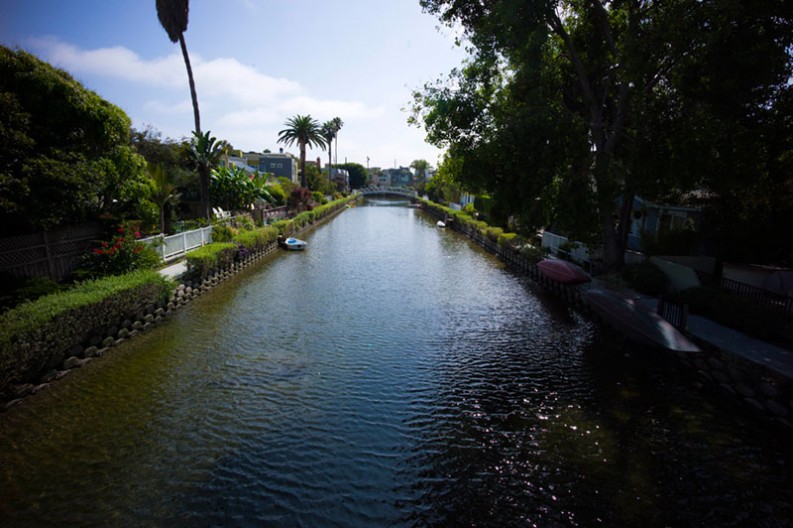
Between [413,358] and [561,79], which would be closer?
[413,358]

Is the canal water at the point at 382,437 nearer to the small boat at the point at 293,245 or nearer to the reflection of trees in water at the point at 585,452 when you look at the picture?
the reflection of trees in water at the point at 585,452

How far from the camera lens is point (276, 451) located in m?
8.55

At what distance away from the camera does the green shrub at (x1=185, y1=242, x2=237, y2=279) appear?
2020cm

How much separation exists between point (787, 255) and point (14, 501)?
26395 millimetres

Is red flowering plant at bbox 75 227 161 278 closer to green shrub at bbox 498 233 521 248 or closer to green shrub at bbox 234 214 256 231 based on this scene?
green shrub at bbox 234 214 256 231

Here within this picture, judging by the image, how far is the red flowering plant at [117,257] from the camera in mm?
16453

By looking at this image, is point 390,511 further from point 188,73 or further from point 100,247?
point 188,73

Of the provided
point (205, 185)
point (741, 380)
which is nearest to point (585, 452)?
point (741, 380)

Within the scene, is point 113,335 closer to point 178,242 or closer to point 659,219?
point 178,242

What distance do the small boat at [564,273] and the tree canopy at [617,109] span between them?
153cm

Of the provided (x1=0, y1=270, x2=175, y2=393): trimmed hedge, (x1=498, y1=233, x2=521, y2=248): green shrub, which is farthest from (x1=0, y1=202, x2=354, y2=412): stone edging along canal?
(x1=498, y1=233, x2=521, y2=248): green shrub

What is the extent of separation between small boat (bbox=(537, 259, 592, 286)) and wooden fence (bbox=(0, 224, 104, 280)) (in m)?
20.5

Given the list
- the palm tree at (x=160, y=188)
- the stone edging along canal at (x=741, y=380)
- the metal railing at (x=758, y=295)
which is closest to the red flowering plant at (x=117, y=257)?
the palm tree at (x=160, y=188)

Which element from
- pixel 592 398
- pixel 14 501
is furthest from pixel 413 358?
pixel 14 501
